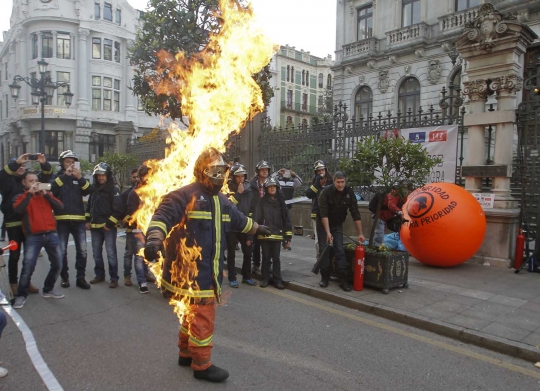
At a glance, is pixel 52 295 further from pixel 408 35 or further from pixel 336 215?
pixel 408 35

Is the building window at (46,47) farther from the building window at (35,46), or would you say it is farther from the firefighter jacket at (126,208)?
the firefighter jacket at (126,208)

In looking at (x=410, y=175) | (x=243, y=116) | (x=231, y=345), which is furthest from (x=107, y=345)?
(x=410, y=175)

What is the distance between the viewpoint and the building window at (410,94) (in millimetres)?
25844

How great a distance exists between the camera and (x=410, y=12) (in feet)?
86.0

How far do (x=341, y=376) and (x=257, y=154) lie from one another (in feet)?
35.4

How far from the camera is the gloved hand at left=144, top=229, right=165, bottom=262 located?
10.9ft

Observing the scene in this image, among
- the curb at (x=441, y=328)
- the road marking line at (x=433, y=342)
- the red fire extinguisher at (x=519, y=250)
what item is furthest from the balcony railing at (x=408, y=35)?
the road marking line at (x=433, y=342)

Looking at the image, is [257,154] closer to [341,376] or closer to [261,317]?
[261,317]

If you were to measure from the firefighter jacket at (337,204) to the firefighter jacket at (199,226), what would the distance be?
324 centimetres

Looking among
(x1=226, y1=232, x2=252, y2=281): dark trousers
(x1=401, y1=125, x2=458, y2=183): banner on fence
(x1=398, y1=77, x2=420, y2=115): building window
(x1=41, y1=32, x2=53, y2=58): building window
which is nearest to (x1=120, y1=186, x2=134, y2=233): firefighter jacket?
(x1=226, y1=232, x2=252, y2=281): dark trousers

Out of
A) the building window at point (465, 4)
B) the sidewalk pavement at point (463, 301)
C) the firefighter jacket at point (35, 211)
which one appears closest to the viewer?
the sidewalk pavement at point (463, 301)

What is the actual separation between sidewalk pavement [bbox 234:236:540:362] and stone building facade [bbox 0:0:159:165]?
117 feet

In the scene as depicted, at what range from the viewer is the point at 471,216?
25.6 ft

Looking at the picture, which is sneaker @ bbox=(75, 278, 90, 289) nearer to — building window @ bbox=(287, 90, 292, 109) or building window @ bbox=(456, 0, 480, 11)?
building window @ bbox=(456, 0, 480, 11)
